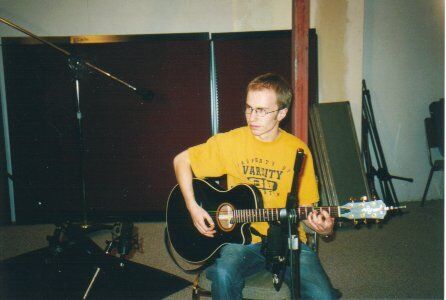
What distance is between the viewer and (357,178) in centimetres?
393

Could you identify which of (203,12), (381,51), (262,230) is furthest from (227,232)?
(381,51)

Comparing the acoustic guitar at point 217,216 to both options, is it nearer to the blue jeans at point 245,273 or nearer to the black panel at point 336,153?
the blue jeans at point 245,273

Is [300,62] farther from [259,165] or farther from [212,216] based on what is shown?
[212,216]

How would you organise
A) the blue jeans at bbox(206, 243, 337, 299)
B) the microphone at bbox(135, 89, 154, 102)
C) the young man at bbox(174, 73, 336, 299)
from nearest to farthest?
the blue jeans at bbox(206, 243, 337, 299) < the young man at bbox(174, 73, 336, 299) < the microphone at bbox(135, 89, 154, 102)

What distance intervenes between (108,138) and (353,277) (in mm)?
2859

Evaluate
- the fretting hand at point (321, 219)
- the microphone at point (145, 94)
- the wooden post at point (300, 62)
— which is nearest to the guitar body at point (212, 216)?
the fretting hand at point (321, 219)

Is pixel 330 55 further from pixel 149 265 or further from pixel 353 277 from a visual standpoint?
pixel 149 265

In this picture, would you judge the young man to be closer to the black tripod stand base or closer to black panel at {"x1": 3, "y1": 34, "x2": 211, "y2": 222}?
the black tripod stand base

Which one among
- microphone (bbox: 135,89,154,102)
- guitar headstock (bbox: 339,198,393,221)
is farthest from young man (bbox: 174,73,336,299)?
microphone (bbox: 135,89,154,102)

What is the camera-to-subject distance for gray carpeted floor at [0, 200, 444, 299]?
8.74 ft

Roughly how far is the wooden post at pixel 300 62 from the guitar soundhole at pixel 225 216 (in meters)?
1.01

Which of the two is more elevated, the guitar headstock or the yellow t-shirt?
the yellow t-shirt

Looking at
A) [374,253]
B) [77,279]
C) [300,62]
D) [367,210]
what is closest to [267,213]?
[367,210]

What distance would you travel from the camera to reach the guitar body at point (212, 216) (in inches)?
75.1
